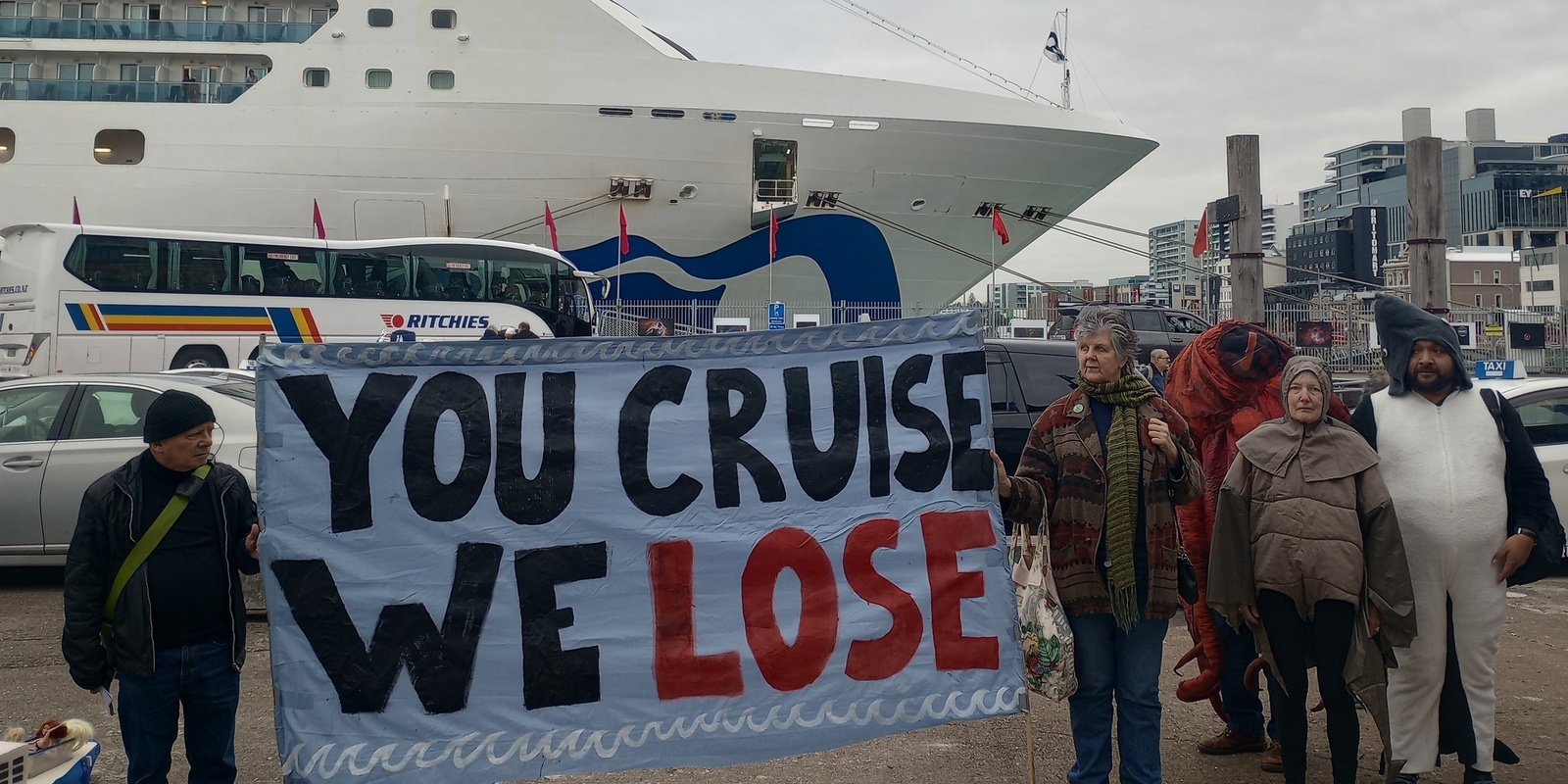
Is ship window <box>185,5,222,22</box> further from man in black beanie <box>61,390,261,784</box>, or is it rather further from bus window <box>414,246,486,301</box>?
man in black beanie <box>61,390,261,784</box>

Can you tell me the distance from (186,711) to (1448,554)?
3.93m

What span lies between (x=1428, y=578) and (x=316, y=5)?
27627mm

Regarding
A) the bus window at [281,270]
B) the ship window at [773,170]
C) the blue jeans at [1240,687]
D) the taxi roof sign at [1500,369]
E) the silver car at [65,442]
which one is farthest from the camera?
the ship window at [773,170]

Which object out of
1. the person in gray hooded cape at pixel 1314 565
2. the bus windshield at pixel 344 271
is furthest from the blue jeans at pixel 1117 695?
the bus windshield at pixel 344 271

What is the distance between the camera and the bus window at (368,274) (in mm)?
19016

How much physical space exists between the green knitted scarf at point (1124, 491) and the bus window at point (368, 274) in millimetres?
17775

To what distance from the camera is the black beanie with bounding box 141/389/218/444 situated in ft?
9.86

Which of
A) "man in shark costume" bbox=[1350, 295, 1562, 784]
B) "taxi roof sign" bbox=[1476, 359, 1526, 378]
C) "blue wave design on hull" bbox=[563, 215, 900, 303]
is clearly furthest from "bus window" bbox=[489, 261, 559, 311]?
"man in shark costume" bbox=[1350, 295, 1562, 784]

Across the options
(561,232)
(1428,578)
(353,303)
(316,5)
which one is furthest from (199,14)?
(1428,578)

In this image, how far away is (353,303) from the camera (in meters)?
19.0

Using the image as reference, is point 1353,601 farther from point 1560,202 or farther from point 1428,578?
point 1560,202

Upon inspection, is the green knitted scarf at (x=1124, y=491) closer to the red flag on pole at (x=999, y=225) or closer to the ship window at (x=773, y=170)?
the ship window at (x=773, y=170)

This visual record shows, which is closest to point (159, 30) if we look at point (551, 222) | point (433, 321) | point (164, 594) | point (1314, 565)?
point (551, 222)

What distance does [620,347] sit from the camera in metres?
3.31
